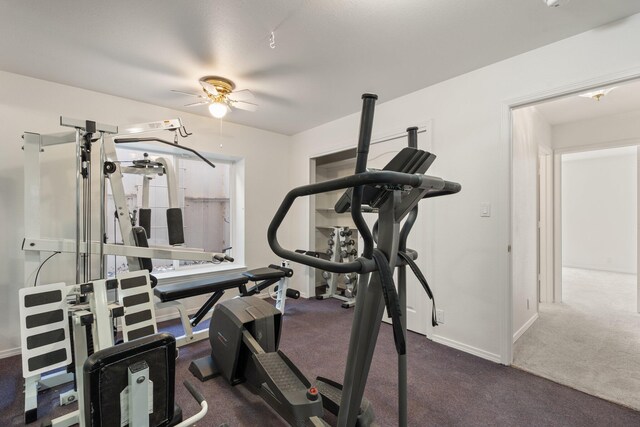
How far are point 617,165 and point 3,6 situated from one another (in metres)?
9.20

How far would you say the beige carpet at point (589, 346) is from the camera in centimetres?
202

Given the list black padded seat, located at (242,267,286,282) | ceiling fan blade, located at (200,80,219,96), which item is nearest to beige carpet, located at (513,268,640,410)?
black padded seat, located at (242,267,286,282)

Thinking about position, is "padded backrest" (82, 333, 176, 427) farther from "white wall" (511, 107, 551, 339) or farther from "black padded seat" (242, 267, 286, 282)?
"white wall" (511, 107, 551, 339)

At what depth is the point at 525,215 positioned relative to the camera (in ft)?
9.87

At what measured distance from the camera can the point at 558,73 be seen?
201cm

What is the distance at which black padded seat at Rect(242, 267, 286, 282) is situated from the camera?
2932 mm

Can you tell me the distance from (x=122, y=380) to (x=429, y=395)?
1.81 meters

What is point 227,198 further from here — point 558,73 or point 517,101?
point 558,73

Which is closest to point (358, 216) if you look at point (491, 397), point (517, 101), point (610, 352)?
point (491, 397)

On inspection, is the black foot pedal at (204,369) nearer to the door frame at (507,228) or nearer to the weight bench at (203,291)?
the weight bench at (203,291)

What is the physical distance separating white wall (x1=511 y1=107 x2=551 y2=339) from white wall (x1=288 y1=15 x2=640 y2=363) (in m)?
0.45

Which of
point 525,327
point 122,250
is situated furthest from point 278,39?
point 525,327

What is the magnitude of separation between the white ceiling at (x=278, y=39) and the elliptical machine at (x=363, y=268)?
1.29 m

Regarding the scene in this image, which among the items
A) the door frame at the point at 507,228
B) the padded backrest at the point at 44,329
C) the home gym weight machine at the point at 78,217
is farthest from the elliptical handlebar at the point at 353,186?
the padded backrest at the point at 44,329
